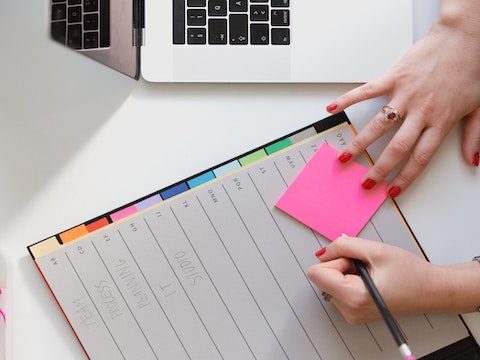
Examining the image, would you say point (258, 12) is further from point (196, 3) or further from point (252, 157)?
point (252, 157)

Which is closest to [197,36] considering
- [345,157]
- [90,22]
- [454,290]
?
[90,22]

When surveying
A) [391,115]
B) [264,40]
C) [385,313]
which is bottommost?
[385,313]

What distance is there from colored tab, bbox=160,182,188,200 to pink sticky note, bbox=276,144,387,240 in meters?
0.13

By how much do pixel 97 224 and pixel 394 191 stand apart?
393 millimetres

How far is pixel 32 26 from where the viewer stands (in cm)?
83

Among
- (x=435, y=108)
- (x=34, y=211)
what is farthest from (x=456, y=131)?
(x=34, y=211)

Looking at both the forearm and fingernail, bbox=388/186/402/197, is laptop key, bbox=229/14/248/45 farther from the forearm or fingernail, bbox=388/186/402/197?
the forearm

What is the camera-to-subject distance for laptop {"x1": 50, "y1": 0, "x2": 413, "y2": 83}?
79 centimetres

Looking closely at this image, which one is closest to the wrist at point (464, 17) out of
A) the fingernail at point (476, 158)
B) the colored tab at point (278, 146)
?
the fingernail at point (476, 158)

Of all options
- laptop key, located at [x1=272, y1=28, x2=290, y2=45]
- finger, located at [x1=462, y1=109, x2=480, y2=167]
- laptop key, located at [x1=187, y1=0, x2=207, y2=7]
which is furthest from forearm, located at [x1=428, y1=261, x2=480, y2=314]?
laptop key, located at [x1=187, y1=0, x2=207, y2=7]

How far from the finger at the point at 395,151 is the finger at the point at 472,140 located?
0.07 m

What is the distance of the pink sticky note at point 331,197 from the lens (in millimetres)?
797

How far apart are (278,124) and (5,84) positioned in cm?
37

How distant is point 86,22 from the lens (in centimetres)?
76
